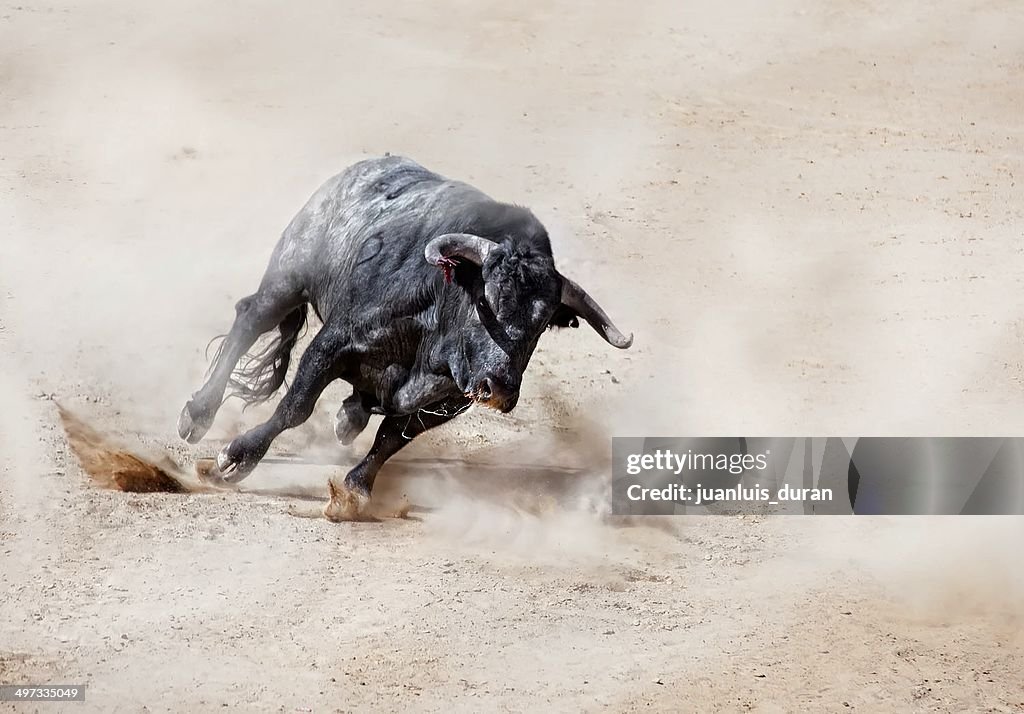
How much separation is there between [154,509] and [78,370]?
Answer: 2.82m

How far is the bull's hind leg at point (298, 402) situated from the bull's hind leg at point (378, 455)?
0.51m

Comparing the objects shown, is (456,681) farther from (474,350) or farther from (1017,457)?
(1017,457)

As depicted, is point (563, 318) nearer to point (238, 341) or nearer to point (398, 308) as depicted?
point (398, 308)

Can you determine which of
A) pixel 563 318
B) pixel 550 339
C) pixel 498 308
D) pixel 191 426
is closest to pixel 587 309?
pixel 563 318

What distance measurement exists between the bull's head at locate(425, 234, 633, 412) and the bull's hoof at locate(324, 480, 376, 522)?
53.4 inches

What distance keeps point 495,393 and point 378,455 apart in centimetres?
169

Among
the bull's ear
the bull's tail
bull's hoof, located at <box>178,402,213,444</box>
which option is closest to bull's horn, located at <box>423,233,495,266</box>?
the bull's ear

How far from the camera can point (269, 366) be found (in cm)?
1135

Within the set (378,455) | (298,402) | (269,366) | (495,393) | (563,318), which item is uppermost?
(563,318)

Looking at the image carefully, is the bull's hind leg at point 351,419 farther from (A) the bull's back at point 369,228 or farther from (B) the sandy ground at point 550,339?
(A) the bull's back at point 369,228

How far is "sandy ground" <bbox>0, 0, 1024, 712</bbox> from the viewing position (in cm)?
841

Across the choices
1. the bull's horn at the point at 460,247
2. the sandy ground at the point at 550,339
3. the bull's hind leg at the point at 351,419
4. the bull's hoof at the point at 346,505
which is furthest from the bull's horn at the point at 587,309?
the bull's hoof at the point at 346,505

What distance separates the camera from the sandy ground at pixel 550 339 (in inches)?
331

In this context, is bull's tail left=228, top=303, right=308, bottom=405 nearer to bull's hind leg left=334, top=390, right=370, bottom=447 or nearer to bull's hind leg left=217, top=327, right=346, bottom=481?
bull's hind leg left=334, top=390, right=370, bottom=447
